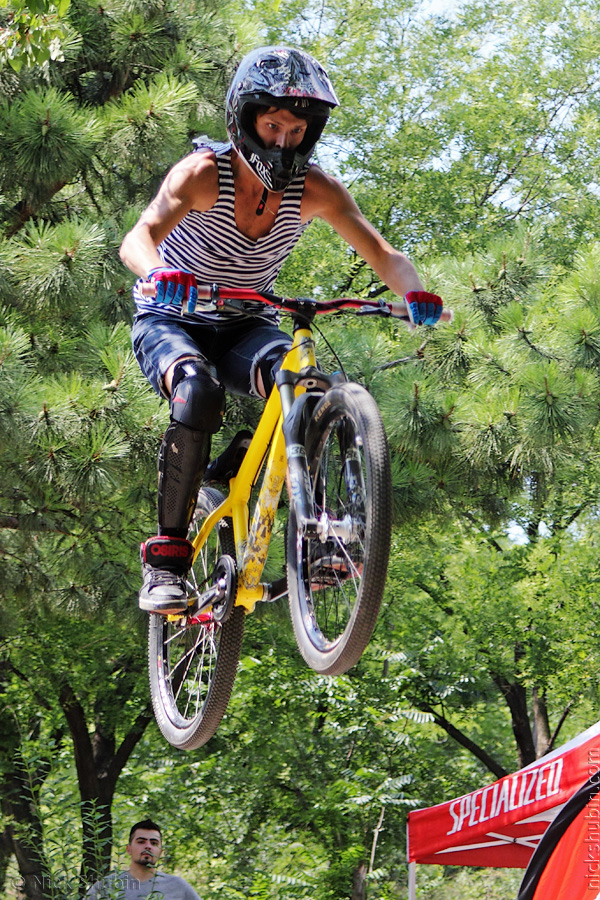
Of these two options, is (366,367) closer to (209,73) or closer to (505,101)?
(209,73)

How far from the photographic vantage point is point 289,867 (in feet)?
42.5

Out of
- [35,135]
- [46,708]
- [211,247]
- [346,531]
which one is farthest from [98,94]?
[46,708]

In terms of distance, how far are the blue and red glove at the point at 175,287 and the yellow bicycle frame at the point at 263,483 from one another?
14.5 inches

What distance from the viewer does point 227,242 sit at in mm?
3188

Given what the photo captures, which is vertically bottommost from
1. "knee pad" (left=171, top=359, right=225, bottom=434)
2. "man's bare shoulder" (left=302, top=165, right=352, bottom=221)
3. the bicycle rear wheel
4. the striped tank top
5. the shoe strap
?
the bicycle rear wheel

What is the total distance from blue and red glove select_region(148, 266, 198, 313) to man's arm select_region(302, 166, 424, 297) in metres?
0.76

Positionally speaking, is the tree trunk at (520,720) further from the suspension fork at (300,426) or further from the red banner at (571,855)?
the suspension fork at (300,426)

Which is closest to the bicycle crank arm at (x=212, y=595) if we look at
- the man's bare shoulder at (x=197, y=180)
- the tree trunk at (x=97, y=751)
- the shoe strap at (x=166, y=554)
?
the shoe strap at (x=166, y=554)

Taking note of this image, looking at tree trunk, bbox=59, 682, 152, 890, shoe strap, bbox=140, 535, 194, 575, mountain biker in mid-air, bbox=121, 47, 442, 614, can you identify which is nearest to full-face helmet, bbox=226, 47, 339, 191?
mountain biker in mid-air, bbox=121, 47, 442, 614

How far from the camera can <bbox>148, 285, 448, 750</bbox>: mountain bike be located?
2438 mm

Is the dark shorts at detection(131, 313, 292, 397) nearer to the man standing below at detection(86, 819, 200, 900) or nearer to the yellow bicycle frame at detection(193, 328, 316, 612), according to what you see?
the yellow bicycle frame at detection(193, 328, 316, 612)

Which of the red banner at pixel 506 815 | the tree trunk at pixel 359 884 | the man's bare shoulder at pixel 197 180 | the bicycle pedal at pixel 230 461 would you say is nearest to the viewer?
the man's bare shoulder at pixel 197 180

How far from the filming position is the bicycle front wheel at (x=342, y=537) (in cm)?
242

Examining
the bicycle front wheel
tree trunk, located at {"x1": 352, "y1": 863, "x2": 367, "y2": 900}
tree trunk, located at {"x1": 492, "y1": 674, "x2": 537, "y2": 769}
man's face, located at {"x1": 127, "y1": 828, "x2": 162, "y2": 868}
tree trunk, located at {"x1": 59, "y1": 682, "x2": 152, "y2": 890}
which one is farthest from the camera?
tree trunk, located at {"x1": 492, "y1": 674, "x2": 537, "y2": 769}
